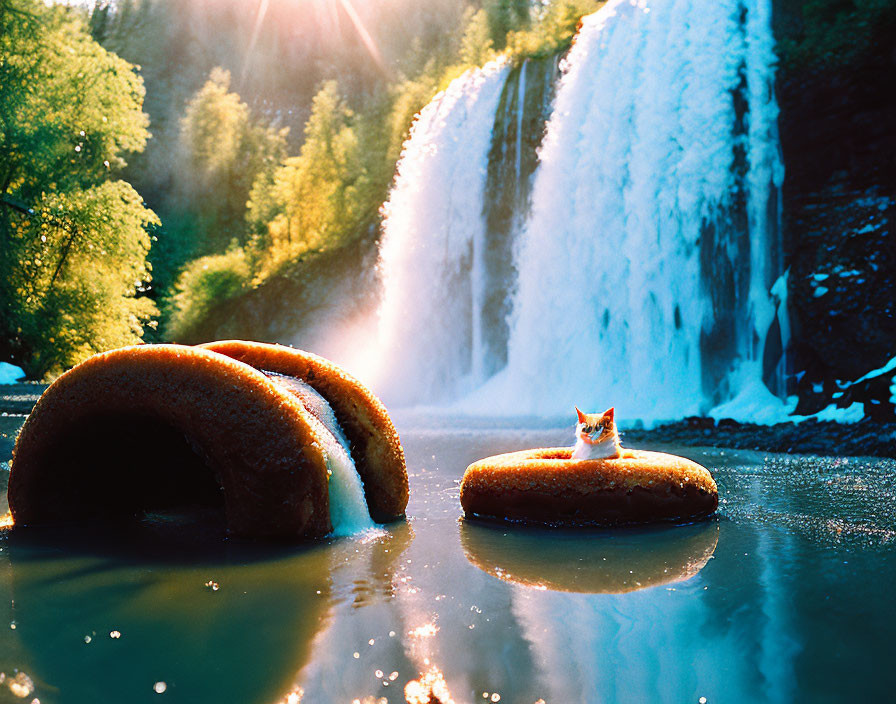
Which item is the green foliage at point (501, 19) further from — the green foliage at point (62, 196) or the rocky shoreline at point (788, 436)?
the rocky shoreline at point (788, 436)

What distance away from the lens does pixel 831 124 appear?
50.1 feet

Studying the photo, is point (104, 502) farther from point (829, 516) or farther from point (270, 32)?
point (270, 32)

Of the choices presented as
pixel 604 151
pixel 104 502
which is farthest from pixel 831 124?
pixel 104 502

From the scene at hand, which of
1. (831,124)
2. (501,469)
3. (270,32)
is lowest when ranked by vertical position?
(501,469)

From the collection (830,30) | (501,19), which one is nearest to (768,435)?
(830,30)

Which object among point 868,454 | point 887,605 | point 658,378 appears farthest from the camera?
point 658,378

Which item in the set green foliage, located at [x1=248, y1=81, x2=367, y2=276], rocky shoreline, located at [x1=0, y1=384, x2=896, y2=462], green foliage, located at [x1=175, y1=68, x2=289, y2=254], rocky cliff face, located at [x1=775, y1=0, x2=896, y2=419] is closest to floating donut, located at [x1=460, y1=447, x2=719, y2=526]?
rocky shoreline, located at [x1=0, y1=384, x2=896, y2=462]

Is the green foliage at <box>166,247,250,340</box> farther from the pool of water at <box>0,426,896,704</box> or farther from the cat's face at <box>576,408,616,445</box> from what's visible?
the pool of water at <box>0,426,896,704</box>

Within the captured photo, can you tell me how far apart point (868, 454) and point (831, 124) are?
8145mm

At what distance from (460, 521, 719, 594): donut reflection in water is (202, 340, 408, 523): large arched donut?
0.69 meters

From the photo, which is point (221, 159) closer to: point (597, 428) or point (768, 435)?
point (768, 435)

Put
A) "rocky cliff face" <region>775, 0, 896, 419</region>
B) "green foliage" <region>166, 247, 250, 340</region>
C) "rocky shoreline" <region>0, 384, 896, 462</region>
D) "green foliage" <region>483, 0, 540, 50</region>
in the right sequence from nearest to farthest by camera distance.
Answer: "rocky shoreline" <region>0, 384, 896, 462</region>, "rocky cliff face" <region>775, 0, 896, 419</region>, "green foliage" <region>166, 247, 250, 340</region>, "green foliage" <region>483, 0, 540, 50</region>

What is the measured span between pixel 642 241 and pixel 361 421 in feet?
40.8

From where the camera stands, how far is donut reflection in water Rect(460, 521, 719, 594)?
4.28 metres
